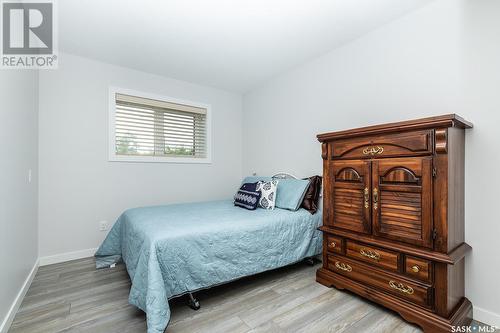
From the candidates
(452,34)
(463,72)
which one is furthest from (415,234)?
(452,34)

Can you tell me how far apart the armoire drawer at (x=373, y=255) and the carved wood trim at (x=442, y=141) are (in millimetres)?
809

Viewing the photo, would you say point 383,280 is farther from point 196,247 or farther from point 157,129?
point 157,129

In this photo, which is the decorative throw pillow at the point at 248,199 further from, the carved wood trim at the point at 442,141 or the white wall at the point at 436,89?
the carved wood trim at the point at 442,141

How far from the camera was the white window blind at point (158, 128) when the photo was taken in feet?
10.8

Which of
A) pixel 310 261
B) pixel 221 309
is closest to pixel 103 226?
pixel 221 309

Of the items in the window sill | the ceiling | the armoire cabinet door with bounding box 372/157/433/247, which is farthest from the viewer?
the window sill

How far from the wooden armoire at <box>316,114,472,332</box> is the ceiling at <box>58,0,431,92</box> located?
3.74 feet

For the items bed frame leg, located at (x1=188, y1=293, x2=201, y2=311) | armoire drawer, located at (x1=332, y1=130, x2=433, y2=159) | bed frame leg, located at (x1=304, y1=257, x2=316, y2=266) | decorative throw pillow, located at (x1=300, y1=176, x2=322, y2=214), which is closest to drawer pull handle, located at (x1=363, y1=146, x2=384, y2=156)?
armoire drawer, located at (x1=332, y1=130, x2=433, y2=159)

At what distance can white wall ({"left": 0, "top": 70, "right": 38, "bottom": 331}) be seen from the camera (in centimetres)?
161

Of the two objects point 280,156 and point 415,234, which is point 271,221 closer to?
point 415,234

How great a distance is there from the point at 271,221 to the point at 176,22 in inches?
84.8

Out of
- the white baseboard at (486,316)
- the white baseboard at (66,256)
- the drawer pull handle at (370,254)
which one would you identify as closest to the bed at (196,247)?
the white baseboard at (66,256)

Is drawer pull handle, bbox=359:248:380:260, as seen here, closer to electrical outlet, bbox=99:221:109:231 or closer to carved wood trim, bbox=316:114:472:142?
carved wood trim, bbox=316:114:472:142

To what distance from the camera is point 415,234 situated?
169cm
